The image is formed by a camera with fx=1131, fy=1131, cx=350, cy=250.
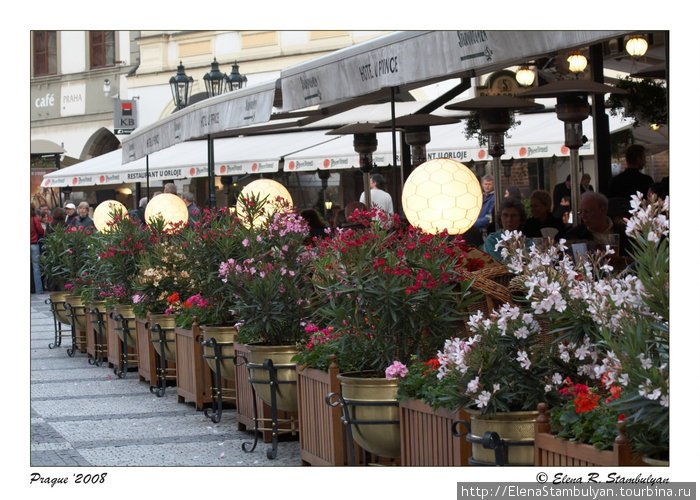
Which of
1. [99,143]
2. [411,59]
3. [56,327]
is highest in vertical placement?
[99,143]

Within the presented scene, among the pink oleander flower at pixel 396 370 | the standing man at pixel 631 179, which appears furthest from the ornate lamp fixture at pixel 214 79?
the pink oleander flower at pixel 396 370

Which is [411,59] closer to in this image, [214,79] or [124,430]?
[124,430]

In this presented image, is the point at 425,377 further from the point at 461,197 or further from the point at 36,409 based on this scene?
the point at 36,409

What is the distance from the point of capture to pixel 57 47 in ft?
92.6

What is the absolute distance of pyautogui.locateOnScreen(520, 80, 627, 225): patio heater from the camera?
8.12m

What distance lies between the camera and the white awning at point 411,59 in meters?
4.80

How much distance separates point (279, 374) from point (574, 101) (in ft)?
11.9

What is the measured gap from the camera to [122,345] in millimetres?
10422

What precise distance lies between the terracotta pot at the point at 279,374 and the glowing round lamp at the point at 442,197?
1.02 m

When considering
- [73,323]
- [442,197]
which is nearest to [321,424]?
[442,197]

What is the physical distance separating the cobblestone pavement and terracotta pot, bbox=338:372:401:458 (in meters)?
1.30

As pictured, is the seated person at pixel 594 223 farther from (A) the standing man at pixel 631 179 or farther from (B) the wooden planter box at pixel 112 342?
(B) the wooden planter box at pixel 112 342

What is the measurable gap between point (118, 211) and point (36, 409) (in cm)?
318
